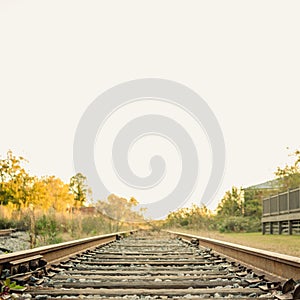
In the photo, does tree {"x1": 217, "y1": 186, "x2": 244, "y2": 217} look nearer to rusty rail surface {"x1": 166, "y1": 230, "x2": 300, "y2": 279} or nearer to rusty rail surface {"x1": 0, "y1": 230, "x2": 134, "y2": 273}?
rusty rail surface {"x1": 0, "y1": 230, "x2": 134, "y2": 273}

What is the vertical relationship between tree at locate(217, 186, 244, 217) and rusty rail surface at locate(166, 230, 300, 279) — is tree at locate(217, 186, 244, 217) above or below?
above

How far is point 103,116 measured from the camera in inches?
1574

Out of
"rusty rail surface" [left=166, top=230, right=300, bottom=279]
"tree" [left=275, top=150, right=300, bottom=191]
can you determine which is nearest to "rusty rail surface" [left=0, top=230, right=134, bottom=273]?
"rusty rail surface" [left=166, top=230, right=300, bottom=279]

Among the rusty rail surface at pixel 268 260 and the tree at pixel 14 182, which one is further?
the tree at pixel 14 182

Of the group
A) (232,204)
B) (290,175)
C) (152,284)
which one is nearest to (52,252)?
(152,284)

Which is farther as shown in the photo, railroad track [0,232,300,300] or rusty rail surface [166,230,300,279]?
rusty rail surface [166,230,300,279]

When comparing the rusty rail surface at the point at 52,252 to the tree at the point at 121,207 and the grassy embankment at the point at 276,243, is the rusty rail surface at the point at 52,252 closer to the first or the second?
the grassy embankment at the point at 276,243

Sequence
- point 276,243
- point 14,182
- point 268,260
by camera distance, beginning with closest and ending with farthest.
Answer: point 268,260 → point 276,243 → point 14,182

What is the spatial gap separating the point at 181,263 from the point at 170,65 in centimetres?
2090

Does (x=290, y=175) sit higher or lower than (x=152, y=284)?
higher

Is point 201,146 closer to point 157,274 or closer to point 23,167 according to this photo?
point 23,167

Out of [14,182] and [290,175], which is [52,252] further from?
[290,175]

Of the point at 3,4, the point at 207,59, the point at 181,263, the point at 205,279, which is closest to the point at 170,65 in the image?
the point at 207,59

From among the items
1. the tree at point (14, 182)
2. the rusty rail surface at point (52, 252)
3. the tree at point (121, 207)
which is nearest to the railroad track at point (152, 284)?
the rusty rail surface at point (52, 252)
